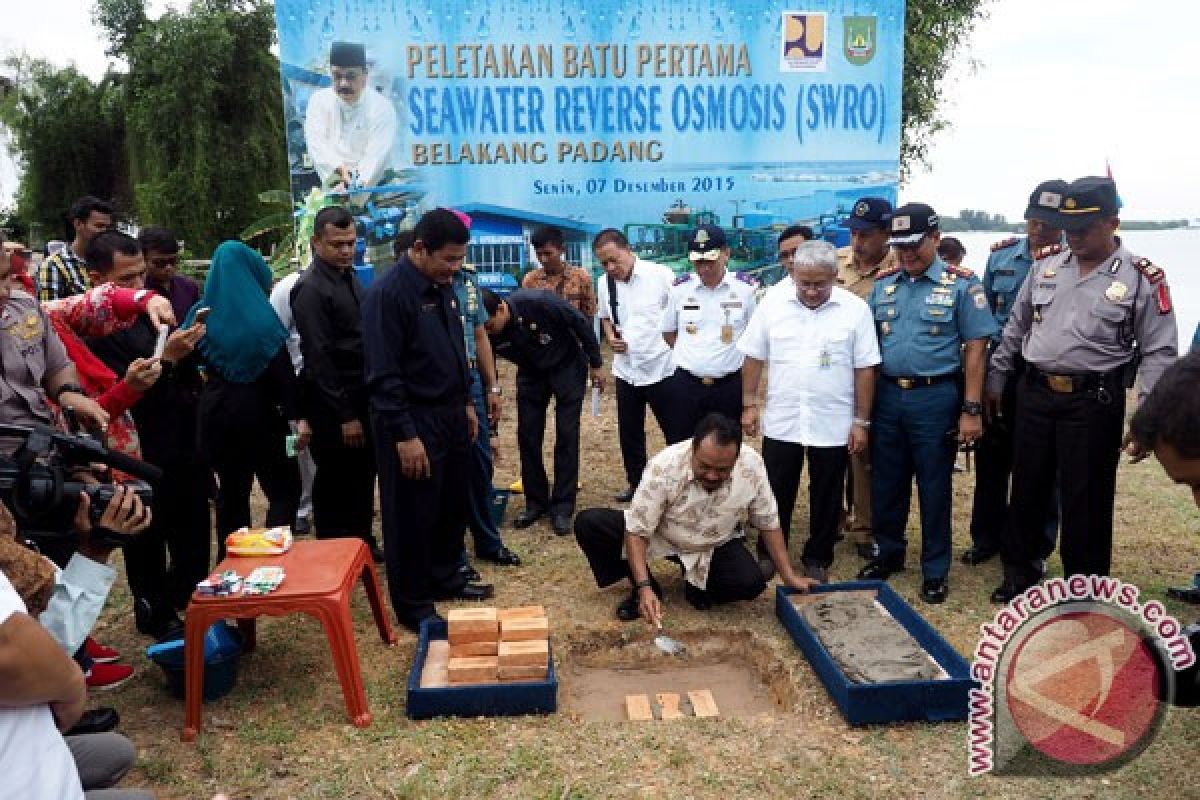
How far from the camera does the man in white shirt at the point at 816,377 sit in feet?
13.8

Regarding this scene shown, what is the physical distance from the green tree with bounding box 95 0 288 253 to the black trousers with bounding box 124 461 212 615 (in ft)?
52.8

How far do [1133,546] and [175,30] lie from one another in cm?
2010

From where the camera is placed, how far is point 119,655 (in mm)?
3771

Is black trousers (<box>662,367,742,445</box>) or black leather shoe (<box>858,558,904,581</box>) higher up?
black trousers (<box>662,367,742,445</box>)

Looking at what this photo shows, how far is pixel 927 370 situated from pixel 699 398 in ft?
4.55

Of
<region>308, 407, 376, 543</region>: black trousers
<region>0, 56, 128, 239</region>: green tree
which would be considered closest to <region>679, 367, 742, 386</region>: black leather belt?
<region>308, 407, 376, 543</region>: black trousers

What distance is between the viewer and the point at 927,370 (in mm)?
4094

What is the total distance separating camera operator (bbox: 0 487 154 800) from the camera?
1466 millimetres

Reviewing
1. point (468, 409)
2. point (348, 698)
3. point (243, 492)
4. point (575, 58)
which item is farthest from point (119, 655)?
point (575, 58)

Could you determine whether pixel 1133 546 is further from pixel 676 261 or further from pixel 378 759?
pixel 676 261

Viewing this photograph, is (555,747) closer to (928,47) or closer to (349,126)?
(349,126)

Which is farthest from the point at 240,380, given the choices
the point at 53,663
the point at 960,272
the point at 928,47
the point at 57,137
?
the point at 57,137

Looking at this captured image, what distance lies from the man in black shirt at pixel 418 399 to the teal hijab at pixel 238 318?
58 centimetres

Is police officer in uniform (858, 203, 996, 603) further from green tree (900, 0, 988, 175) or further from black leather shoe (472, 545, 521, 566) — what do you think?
green tree (900, 0, 988, 175)
